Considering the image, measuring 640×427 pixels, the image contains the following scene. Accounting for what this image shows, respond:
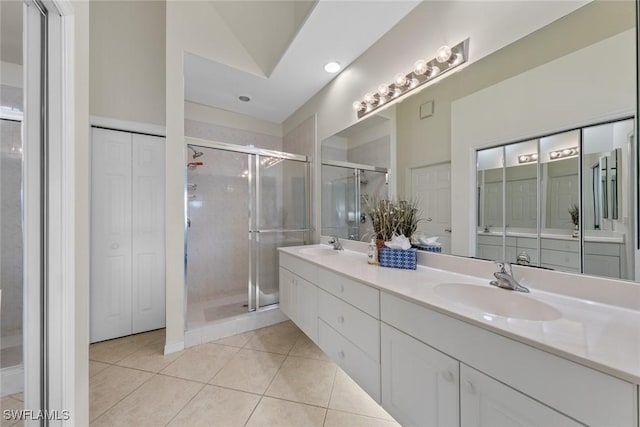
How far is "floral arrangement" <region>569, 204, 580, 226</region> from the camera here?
99cm

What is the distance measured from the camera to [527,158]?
1139 mm

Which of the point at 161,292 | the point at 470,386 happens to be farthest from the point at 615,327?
the point at 161,292

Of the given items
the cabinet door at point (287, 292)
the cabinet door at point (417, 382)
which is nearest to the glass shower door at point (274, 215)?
the cabinet door at point (287, 292)

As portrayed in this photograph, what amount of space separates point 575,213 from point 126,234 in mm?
3239

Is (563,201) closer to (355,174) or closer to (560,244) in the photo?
(560,244)

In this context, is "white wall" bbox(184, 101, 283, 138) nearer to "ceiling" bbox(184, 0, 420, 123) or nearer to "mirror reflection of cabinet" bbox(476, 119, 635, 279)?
"ceiling" bbox(184, 0, 420, 123)

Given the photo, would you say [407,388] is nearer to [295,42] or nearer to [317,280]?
[317,280]

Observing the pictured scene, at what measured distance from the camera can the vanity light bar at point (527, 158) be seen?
3.65ft

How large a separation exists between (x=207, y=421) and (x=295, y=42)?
2.66 metres

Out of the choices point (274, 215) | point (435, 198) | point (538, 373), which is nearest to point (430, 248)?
point (435, 198)

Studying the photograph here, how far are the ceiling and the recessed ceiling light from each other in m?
0.04

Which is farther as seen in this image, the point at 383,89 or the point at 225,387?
the point at 383,89

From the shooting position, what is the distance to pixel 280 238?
9.36ft

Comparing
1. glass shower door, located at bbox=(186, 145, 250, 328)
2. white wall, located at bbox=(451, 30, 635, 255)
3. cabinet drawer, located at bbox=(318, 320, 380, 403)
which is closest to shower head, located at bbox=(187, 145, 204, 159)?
glass shower door, located at bbox=(186, 145, 250, 328)
